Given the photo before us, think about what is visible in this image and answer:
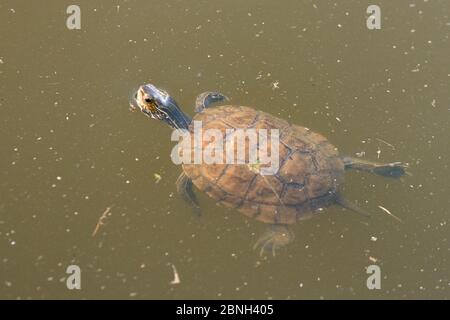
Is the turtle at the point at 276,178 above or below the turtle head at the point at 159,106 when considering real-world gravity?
below

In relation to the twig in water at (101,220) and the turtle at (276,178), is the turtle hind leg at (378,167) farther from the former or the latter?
the twig in water at (101,220)

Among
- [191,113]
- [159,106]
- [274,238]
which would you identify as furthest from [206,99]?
[274,238]

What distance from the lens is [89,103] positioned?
2.87m

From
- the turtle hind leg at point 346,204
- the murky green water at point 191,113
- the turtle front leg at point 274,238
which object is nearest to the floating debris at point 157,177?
the murky green water at point 191,113

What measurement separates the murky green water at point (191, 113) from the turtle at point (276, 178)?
0.38ft

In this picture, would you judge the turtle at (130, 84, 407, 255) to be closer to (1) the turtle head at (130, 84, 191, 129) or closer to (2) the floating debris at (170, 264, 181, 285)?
(1) the turtle head at (130, 84, 191, 129)

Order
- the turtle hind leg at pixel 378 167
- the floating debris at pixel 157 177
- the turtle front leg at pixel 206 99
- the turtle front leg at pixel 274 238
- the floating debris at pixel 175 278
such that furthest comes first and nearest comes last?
the turtle front leg at pixel 206 99, the turtle hind leg at pixel 378 167, the floating debris at pixel 157 177, the turtle front leg at pixel 274 238, the floating debris at pixel 175 278

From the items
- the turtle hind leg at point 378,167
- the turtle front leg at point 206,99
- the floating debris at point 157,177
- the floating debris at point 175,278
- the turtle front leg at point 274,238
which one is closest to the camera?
the floating debris at point 175,278

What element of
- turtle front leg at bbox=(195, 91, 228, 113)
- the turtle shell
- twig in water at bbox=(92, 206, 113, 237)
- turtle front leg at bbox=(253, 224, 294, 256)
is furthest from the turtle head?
turtle front leg at bbox=(253, 224, 294, 256)

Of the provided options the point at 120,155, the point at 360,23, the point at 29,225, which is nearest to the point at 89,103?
the point at 120,155

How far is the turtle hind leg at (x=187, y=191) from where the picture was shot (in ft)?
8.62

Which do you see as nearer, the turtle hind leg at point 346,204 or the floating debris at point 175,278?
the floating debris at point 175,278

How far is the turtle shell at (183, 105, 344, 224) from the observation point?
248cm
